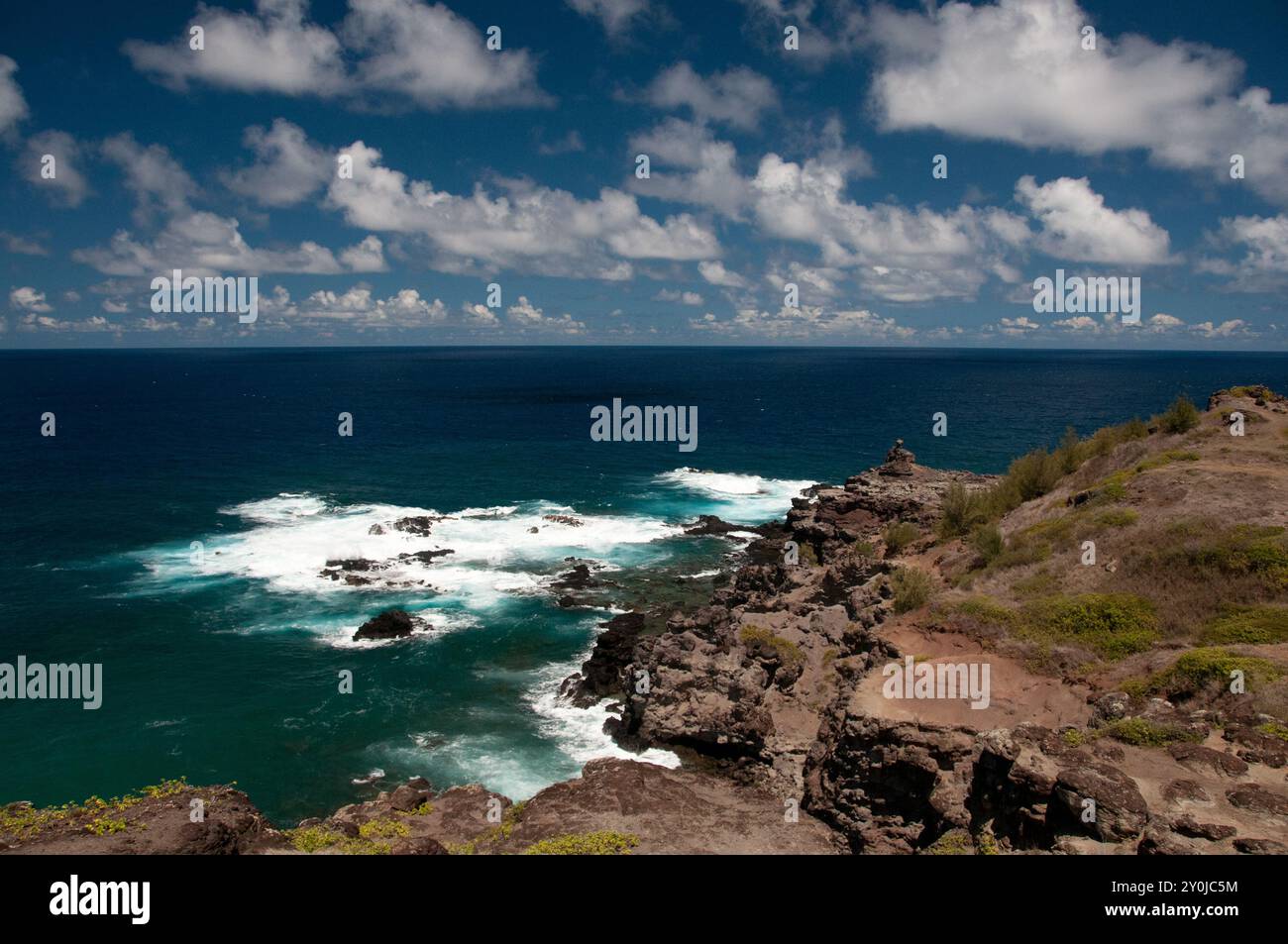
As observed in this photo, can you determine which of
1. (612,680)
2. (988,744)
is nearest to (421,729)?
(612,680)

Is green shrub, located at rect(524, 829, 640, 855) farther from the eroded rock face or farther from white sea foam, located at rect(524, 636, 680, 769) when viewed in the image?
white sea foam, located at rect(524, 636, 680, 769)

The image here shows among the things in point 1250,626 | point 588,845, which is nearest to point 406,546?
point 588,845

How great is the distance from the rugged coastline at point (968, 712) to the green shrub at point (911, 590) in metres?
0.17

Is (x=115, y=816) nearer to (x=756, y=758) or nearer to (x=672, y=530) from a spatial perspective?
(x=756, y=758)

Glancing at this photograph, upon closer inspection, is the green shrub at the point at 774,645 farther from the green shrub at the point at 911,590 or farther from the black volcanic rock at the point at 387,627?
the black volcanic rock at the point at 387,627

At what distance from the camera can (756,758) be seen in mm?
27406

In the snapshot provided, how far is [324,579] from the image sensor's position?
51.8 meters

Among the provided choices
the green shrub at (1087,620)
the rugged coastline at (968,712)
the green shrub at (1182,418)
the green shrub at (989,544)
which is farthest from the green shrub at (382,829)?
the green shrub at (1182,418)

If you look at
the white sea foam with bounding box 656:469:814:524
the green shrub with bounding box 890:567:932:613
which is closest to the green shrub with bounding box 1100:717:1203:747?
the green shrub with bounding box 890:567:932:613

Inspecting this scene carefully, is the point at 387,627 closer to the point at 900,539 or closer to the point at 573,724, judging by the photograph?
the point at 573,724

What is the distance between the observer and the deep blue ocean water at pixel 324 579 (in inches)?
1276

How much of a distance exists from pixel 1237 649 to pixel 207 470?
311 feet

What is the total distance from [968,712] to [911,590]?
8.76 m

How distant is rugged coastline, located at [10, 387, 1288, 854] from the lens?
16.9m
